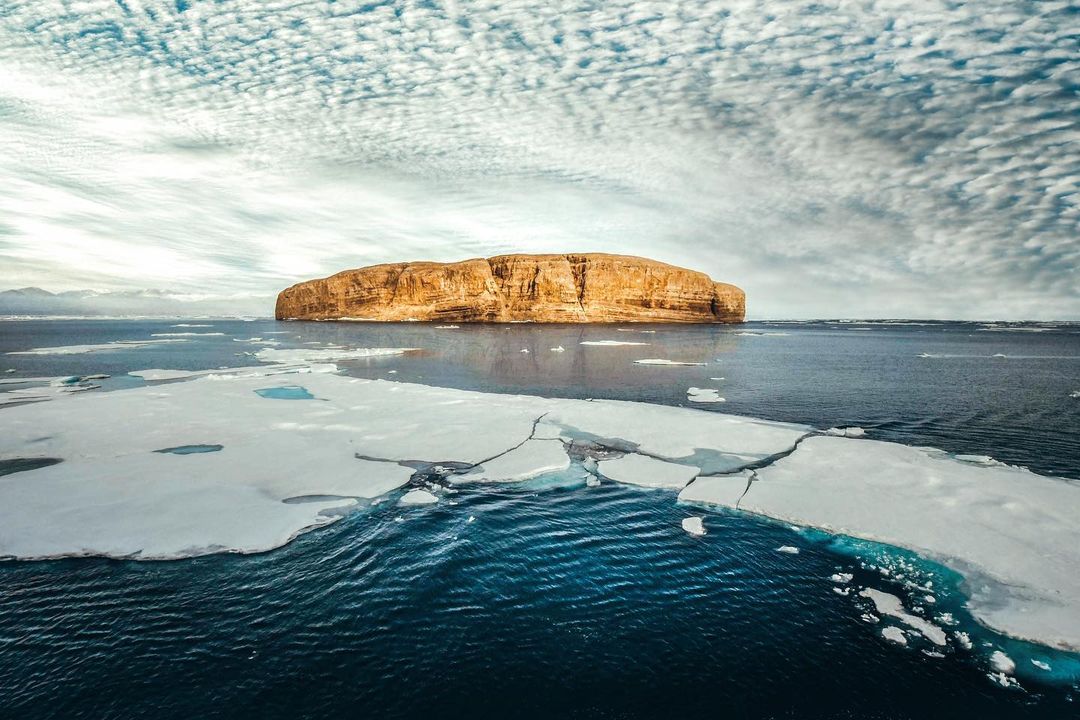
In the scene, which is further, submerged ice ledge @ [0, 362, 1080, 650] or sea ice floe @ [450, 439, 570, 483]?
sea ice floe @ [450, 439, 570, 483]

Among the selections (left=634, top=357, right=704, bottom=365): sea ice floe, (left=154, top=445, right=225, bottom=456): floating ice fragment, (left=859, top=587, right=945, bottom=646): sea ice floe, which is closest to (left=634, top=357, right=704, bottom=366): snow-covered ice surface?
(left=634, top=357, right=704, bottom=365): sea ice floe

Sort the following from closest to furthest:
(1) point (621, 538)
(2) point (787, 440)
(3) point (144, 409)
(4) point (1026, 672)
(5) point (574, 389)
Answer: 1. (4) point (1026, 672)
2. (1) point (621, 538)
3. (2) point (787, 440)
4. (3) point (144, 409)
5. (5) point (574, 389)

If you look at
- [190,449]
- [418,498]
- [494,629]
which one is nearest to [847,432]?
[418,498]

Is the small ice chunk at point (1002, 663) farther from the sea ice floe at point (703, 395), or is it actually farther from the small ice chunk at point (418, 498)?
the sea ice floe at point (703, 395)

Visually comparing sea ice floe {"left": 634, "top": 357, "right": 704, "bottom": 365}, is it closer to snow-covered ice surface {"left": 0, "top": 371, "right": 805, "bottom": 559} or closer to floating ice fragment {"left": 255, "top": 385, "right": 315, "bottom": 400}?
snow-covered ice surface {"left": 0, "top": 371, "right": 805, "bottom": 559}

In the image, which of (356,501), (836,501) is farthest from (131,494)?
(836,501)

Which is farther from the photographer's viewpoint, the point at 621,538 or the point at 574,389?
the point at 574,389

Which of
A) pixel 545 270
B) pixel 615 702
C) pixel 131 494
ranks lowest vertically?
pixel 615 702

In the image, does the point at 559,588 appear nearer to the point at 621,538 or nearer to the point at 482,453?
the point at 621,538
